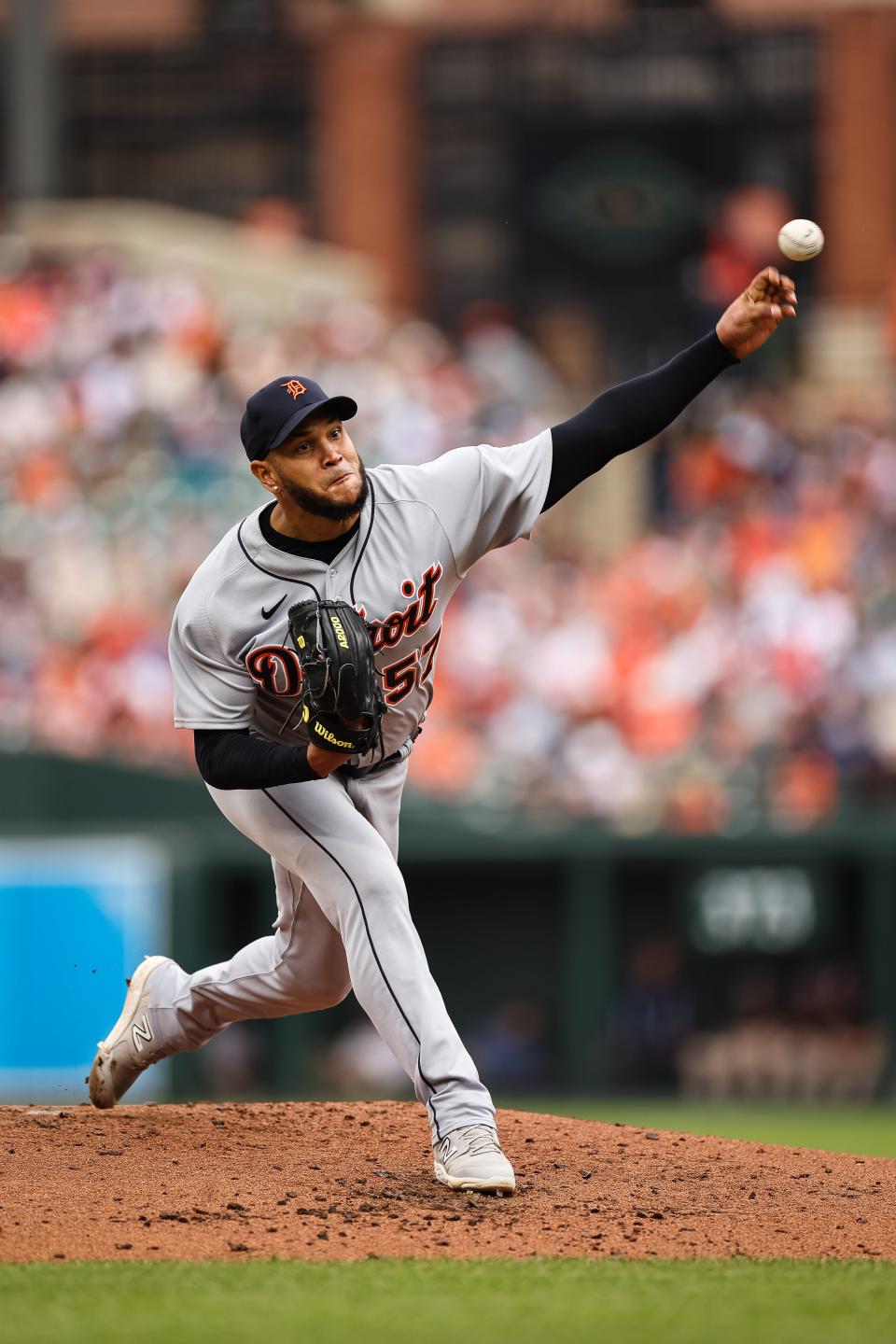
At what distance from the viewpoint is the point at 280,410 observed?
174 inches

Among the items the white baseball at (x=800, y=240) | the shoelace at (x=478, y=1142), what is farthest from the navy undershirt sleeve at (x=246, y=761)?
the white baseball at (x=800, y=240)

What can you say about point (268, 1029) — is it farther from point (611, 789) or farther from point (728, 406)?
point (728, 406)

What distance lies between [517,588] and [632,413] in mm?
8649

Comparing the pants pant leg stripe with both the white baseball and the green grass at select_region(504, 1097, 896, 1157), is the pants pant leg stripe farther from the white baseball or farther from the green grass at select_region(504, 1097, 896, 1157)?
the green grass at select_region(504, 1097, 896, 1157)

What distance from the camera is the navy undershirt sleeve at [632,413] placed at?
4637 millimetres

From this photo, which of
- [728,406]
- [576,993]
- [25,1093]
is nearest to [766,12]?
[728,406]

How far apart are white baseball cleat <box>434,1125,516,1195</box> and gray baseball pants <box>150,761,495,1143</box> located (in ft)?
0.08

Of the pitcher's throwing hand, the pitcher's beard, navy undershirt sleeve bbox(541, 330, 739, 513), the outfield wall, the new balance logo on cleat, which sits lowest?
the outfield wall

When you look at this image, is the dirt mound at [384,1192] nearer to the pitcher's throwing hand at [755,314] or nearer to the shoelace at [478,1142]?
the shoelace at [478,1142]

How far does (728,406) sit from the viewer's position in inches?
603

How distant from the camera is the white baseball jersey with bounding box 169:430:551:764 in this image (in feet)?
14.9

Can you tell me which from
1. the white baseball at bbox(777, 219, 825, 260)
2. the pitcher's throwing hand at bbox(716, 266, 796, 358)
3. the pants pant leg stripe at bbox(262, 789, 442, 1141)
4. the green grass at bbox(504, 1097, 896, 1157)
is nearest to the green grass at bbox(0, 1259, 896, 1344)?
the pants pant leg stripe at bbox(262, 789, 442, 1141)

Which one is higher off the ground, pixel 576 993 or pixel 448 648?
pixel 448 648

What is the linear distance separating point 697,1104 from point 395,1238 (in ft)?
23.4
